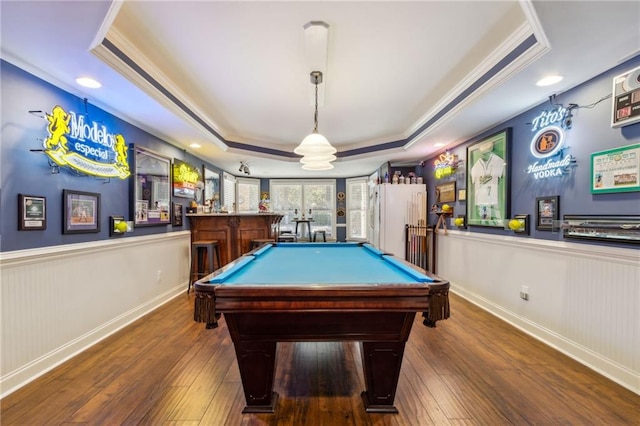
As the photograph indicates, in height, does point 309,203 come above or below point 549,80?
below

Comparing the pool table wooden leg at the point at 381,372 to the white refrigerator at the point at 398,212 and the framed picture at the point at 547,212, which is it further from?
the white refrigerator at the point at 398,212

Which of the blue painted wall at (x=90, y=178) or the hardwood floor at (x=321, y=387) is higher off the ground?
the blue painted wall at (x=90, y=178)

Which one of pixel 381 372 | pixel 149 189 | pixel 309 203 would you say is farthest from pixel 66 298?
pixel 309 203

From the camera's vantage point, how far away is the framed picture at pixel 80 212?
237cm

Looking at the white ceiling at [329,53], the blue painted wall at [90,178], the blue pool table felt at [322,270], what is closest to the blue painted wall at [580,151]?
the blue painted wall at [90,178]

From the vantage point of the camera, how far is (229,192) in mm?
7133

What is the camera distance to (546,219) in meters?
2.65

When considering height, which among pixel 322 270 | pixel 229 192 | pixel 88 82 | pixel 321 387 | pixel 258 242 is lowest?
pixel 321 387

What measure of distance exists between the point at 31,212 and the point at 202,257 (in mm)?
2516

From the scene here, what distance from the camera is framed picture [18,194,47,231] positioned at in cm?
201

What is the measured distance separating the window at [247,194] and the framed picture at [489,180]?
5699 mm

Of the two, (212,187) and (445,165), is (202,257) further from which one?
(445,165)

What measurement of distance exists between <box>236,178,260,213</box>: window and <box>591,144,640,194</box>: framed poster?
695 centimetres

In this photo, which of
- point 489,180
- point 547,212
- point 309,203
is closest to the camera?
point 547,212
